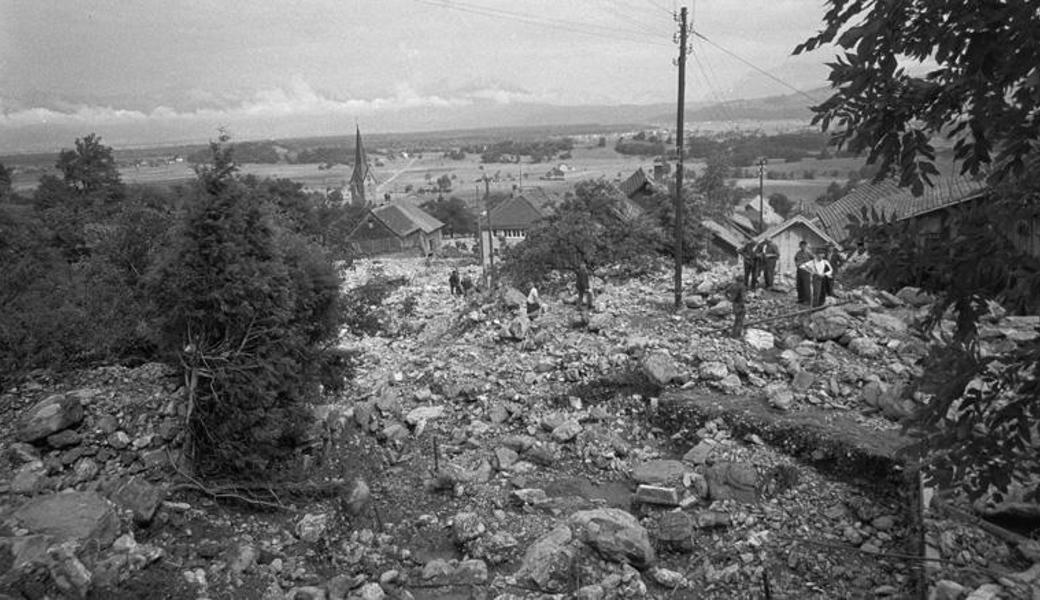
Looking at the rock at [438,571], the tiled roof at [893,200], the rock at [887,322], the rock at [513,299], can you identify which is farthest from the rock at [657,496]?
the tiled roof at [893,200]

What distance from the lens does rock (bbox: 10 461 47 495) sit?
251 inches

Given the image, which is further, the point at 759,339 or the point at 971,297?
the point at 759,339

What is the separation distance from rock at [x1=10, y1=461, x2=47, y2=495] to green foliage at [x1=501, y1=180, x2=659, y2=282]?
10354mm

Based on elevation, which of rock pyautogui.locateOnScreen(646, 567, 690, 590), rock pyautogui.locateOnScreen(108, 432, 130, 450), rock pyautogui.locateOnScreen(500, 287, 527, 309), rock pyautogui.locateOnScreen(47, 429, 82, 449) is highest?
rock pyautogui.locateOnScreen(500, 287, 527, 309)

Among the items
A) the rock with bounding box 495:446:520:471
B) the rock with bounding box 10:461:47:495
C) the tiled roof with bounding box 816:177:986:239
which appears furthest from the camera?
the tiled roof with bounding box 816:177:986:239

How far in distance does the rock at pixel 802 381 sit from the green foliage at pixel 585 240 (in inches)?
238

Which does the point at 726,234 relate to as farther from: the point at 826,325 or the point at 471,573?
the point at 471,573

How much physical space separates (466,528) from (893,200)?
65.5 feet

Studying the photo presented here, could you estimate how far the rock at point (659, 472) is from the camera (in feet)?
25.9

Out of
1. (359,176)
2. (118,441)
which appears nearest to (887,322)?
(118,441)

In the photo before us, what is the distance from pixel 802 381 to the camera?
9328mm

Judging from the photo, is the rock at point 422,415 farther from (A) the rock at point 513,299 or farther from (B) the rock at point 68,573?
(B) the rock at point 68,573

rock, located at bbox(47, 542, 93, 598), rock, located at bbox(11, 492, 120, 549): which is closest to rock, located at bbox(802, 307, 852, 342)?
rock, located at bbox(11, 492, 120, 549)

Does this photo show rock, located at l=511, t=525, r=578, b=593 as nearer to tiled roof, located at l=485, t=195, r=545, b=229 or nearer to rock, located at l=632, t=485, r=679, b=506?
rock, located at l=632, t=485, r=679, b=506
